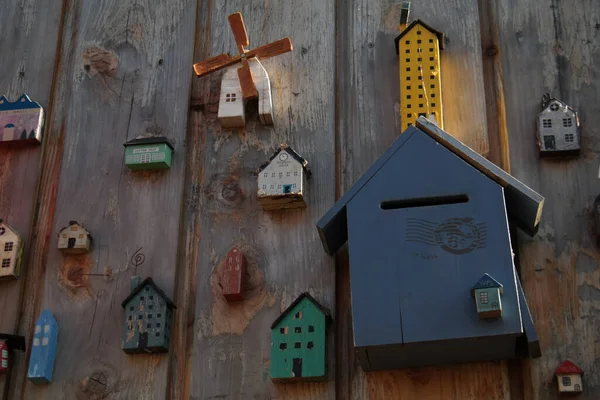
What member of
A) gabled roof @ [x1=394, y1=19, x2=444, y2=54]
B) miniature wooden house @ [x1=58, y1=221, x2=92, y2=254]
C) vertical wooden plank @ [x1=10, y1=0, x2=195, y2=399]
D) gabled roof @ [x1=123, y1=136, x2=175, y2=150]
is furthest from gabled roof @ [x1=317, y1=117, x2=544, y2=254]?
miniature wooden house @ [x1=58, y1=221, x2=92, y2=254]

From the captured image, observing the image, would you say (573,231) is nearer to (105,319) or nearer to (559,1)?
(559,1)

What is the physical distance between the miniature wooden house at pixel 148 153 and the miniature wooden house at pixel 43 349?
0.60 m

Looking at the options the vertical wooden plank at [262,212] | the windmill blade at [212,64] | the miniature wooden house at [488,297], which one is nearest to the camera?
the miniature wooden house at [488,297]

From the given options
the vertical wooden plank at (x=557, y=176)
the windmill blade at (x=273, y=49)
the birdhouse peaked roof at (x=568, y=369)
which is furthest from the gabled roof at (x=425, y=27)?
the birdhouse peaked roof at (x=568, y=369)

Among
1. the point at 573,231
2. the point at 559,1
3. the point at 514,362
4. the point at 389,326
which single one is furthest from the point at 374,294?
the point at 559,1

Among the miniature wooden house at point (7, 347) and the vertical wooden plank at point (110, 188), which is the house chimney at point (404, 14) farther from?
the miniature wooden house at point (7, 347)

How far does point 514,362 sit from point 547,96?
92 centimetres

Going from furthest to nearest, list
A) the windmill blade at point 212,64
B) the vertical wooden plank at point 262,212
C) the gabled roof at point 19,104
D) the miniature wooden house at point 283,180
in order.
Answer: the gabled roof at point 19,104 < the windmill blade at point 212,64 < the miniature wooden house at point 283,180 < the vertical wooden plank at point 262,212

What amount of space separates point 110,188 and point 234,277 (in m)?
0.63

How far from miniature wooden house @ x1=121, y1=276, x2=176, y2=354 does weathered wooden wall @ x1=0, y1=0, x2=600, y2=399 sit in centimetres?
6

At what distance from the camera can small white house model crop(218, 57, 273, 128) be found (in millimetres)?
3229

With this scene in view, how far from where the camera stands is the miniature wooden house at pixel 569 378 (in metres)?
2.64

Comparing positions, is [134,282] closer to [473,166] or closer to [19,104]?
[19,104]

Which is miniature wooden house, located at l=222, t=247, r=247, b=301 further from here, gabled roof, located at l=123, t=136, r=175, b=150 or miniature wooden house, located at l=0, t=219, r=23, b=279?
miniature wooden house, located at l=0, t=219, r=23, b=279
